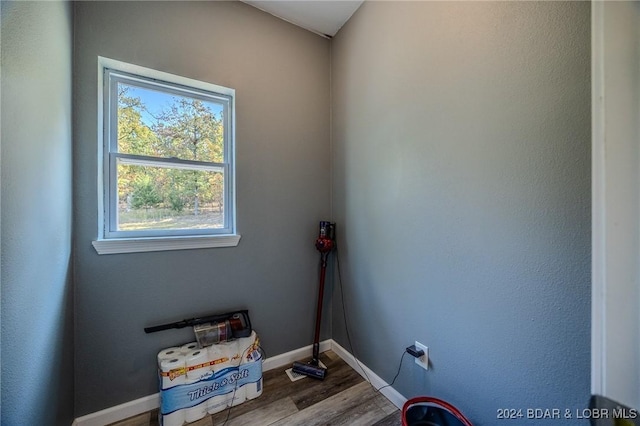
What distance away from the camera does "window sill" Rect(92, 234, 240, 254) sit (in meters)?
1.38

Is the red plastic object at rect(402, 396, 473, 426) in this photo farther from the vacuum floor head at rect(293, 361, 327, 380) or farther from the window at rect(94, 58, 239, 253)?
the window at rect(94, 58, 239, 253)

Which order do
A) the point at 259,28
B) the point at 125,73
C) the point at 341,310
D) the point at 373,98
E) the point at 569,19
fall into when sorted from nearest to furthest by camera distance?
the point at 569,19 → the point at 125,73 → the point at 373,98 → the point at 259,28 → the point at 341,310

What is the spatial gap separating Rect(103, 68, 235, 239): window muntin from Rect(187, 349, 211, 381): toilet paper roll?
30.1 inches

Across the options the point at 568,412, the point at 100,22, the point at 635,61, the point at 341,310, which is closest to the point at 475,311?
the point at 568,412

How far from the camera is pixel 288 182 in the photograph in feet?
6.39

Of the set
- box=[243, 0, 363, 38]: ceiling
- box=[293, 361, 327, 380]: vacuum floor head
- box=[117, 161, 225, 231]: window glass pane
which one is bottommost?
box=[293, 361, 327, 380]: vacuum floor head

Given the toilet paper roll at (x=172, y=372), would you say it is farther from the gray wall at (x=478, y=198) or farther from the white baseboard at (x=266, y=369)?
the gray wall at (x=478, y=198)

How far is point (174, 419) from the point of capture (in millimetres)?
1361

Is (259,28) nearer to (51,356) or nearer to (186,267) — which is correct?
(186,267)

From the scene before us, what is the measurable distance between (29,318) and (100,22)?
1.56 metres

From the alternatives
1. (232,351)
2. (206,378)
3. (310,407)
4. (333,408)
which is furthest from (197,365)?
(333,408)

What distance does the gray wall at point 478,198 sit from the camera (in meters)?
0.83

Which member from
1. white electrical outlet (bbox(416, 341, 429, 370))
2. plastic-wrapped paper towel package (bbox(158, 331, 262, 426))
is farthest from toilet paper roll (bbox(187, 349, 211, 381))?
white electrical outlet (bbox(416, 341, 429, 370))

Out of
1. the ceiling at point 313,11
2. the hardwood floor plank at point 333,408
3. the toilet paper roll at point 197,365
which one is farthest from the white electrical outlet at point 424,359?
the ceiling at point 313,11
